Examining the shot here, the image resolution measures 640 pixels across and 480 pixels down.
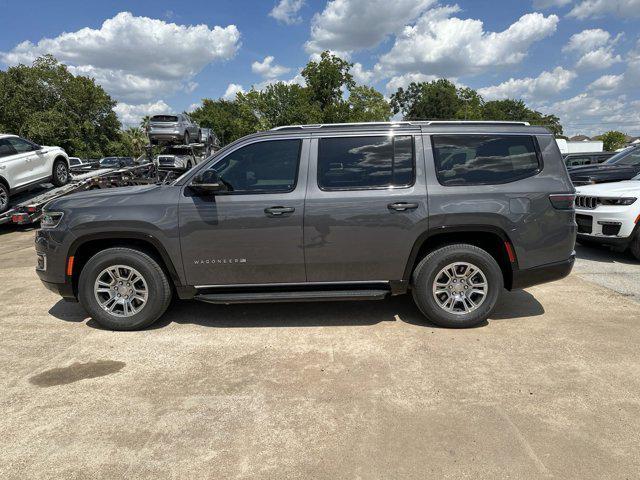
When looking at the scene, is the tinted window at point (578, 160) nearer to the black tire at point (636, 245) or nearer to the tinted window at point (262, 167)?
the black tire at point (636, 245)

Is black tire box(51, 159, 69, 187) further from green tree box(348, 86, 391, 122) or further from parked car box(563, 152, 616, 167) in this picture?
green tree box(348, 86, 391, 122)

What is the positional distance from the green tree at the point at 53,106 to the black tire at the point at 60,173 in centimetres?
2812

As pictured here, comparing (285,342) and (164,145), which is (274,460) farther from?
(164,145)

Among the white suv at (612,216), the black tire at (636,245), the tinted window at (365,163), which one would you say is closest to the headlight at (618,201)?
the white suv at (612,216)

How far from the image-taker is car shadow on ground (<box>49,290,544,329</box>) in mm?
4367

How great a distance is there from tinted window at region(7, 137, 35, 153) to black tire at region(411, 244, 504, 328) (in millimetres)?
10163

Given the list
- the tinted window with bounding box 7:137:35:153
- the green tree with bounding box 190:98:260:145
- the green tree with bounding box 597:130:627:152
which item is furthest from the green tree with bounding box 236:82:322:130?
the green tree with bounding box 597:130:627:152

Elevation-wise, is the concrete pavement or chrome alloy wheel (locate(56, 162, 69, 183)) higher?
chrome alloy wheel (locate(56, 162, 69, 183))

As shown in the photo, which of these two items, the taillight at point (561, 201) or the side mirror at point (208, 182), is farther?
the taillight at point (561, 201)

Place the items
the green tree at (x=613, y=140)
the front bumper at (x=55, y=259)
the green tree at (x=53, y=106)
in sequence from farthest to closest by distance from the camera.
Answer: the green tree at (x=613, y=140) < the green tree at (x=53, y=106) < the front bumper at (x=55, y=259)

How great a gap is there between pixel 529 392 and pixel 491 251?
159 centimetres

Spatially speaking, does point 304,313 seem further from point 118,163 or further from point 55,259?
point 118,163

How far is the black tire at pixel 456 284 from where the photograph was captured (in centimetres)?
402

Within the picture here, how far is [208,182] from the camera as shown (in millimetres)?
3818
